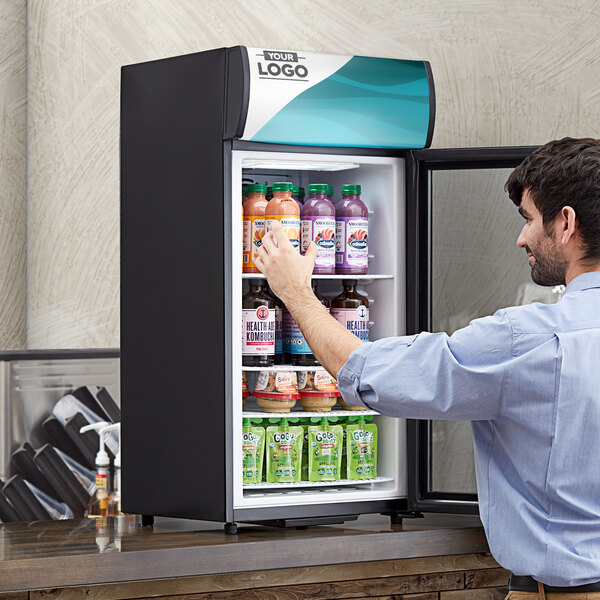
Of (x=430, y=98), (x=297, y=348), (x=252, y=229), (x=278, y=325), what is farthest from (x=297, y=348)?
(x=430, y=98)

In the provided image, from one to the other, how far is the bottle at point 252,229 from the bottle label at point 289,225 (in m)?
0.03

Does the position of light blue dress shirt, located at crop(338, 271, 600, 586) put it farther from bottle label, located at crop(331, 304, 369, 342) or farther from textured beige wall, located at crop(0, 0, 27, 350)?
textured beige wall, located at crop(0, 0, 27, 350)

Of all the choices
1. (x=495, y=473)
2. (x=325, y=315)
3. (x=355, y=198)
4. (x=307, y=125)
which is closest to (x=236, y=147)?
(x=307, y=125)

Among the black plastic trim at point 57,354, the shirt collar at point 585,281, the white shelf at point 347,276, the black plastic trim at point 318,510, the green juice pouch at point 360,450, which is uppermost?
the white shelf at point 347,276

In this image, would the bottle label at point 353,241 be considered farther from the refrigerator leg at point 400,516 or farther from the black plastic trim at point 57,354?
the black plastic trim at point 57,354

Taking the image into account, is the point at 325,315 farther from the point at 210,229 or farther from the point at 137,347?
the point at 137,347

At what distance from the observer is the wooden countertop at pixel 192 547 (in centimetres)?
264

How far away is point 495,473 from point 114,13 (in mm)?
3116

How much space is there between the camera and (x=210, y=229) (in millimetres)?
2973

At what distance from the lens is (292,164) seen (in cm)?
315

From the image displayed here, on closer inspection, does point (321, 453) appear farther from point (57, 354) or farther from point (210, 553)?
point (57, 354)

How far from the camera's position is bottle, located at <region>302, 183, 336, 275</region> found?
3.18 metres

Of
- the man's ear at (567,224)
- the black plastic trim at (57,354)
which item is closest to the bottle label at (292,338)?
the black plastic trim at (57,354)

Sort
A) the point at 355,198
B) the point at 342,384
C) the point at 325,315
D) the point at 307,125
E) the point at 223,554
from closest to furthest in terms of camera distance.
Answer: the point at 342,384
the point at 325,315
the point at 223,554
the point at 307,125
the point at 355,198
